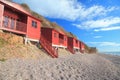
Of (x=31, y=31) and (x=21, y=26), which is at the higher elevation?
(x=21, y=26)

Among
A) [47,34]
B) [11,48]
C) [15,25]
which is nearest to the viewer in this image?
[11,48]

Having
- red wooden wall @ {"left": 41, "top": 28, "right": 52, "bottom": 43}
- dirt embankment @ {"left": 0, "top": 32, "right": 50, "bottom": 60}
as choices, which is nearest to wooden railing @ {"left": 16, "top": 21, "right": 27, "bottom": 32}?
dirt embankment @ {"left": 0, "top": 32, "right": 50, "bottom": 60}

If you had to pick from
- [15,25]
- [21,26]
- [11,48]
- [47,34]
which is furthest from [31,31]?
[47,34]

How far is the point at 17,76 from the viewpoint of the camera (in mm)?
10633

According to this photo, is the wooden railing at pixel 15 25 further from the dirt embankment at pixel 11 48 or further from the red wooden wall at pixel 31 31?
the dirt embankment at pixel 11 48

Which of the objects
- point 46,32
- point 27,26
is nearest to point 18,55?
point 27,26

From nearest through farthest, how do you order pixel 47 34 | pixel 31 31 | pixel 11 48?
pixel 11 48
pixel 31 31
pixel 47 34

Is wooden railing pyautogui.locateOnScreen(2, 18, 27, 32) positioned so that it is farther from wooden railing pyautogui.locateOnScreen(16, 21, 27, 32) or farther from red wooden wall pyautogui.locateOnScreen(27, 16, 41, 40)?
red wooden wall pyautogui.locateOnScreen(27, 16, 41, 40)

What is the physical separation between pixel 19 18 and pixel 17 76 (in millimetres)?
15975

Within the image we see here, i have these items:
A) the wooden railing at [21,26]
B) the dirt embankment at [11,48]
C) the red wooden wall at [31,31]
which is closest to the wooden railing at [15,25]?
the wooden railing at [21,26]

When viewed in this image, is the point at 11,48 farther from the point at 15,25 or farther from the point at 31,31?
the point at 31,31

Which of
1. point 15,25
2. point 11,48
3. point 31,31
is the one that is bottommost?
point 11,48

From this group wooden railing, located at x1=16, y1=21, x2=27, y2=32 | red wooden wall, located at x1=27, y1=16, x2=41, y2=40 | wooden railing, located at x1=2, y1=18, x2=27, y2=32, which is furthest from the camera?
red wooden wall, located at x1=27, y1=16, x2=41, y2=40

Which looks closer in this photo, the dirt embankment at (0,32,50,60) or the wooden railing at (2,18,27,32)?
the dirt embankment at (0,32,50,60)
